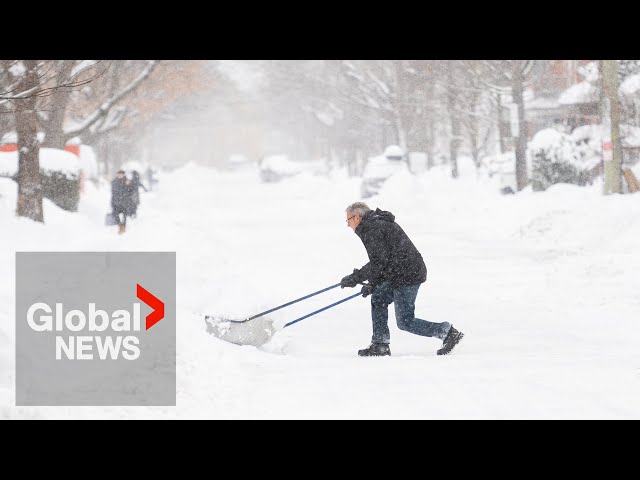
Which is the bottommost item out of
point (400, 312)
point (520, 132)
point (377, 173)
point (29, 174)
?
point (400, 312)

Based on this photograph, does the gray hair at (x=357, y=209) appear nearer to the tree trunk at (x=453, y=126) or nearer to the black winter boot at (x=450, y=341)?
the black winter boot at (x=450, y=341)

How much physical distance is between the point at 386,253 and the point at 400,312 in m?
0.59

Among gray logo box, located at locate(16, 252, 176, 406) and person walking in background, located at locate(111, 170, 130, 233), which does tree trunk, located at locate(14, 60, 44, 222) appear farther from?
gray logo box, located at locate(16, 252, 176, 406)

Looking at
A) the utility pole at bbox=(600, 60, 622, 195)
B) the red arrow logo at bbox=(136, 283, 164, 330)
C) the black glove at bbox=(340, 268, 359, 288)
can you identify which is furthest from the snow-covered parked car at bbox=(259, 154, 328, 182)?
the red arrow logo at bbox=(136, 283, 164, 330)

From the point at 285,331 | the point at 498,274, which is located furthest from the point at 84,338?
the point at 498,274

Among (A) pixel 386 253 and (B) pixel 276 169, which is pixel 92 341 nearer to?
(A) pixel 386 253

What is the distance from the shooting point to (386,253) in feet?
28.3

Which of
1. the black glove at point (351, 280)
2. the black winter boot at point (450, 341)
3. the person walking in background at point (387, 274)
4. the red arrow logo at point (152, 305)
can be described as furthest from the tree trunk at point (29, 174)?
the black winter boot at point (450, 341)

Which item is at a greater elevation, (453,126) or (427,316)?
(453,126)

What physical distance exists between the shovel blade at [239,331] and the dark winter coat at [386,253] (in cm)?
124

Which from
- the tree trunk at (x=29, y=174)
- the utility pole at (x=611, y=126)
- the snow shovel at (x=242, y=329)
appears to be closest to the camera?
the snow shovel at (x=242, y=329)

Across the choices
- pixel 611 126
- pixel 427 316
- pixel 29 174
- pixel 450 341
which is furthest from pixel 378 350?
pixel 611 126

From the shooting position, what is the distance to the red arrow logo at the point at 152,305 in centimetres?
793

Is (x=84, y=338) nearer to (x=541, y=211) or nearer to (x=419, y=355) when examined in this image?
(x=419, y=355)
